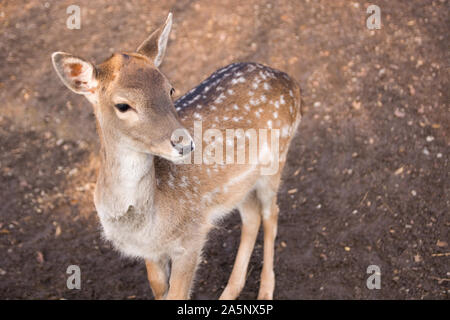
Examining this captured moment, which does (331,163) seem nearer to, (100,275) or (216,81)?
(216,81)

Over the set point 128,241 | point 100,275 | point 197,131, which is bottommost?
point 100,275

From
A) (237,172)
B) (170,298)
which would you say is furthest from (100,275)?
(237,172)

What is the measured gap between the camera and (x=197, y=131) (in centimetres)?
337

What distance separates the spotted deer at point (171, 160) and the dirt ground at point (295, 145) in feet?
2.04

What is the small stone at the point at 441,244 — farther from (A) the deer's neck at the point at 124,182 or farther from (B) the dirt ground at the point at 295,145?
(A) the deer's neck at the point at 124,182

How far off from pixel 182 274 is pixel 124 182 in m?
0.83

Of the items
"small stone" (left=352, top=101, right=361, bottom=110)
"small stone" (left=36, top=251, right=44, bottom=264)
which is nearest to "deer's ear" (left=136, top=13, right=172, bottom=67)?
"small stone" (left=36, top=251, right=44, bottom=264)

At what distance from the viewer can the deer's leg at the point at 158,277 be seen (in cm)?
347

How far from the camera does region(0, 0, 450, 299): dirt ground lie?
4.16 metres

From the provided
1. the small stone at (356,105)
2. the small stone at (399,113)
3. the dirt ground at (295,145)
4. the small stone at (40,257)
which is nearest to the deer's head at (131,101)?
the dirt ground at (295,145)

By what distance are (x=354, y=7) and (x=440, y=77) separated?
1.48 meters

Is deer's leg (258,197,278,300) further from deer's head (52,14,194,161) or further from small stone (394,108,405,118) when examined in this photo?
small stone (394,108,405,118)

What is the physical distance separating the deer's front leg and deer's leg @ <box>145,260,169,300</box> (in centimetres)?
20

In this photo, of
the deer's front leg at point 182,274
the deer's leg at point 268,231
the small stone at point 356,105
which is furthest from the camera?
the small stone at point 356,105
